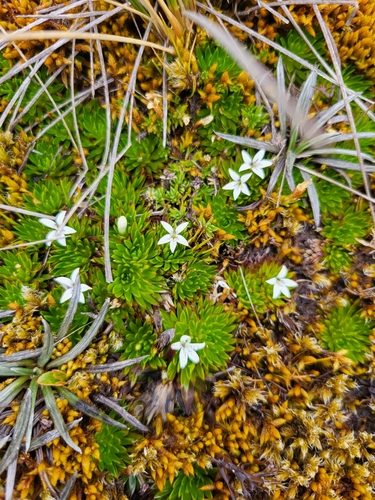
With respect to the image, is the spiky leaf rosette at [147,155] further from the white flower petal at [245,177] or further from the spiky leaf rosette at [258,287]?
the spiky leaf rosette at [258,287]

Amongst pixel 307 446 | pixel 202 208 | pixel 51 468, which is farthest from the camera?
pixel 202 208

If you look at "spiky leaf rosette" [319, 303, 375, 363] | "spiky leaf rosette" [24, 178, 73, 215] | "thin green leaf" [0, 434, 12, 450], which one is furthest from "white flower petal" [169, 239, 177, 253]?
"thin green leaf" [0, 434, 12, 450]

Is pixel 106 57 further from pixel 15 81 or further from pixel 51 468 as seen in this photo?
pixel 51 468

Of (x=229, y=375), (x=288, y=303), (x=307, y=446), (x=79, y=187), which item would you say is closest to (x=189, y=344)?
(x=229, y=375)

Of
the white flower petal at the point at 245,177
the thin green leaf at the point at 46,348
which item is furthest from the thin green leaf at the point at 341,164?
the thin green leaf at the point at 46,348

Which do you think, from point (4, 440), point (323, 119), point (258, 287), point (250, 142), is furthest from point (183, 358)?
point (323, 119)

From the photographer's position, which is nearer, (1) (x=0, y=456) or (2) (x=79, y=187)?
(1) (x=0, y=456)
